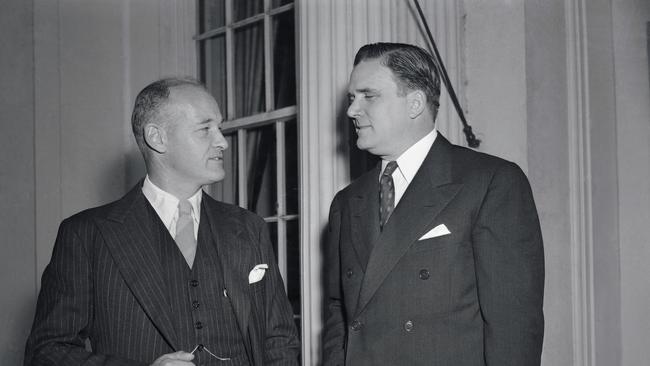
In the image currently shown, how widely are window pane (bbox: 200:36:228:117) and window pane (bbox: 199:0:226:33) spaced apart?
0.31 feet

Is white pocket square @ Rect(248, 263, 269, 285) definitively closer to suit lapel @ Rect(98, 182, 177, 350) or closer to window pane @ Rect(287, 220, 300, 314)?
suit lapel @ Rect(98, 182, 177, 350)

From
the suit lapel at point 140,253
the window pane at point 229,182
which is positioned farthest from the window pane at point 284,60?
the suit lapel at point 140,253

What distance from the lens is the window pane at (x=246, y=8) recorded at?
505 centimetres

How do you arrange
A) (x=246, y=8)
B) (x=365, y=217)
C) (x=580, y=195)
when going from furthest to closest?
(x=246, y=8)
(x=580, y=195)
(x=365, y=217)

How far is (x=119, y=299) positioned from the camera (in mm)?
2668

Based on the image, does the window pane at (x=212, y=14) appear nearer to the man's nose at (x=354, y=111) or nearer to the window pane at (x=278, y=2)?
the window pane at (x=278, y=2)

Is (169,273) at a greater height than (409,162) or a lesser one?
lesser

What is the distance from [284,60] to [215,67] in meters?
0.76

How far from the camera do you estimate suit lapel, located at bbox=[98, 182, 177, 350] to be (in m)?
2.64

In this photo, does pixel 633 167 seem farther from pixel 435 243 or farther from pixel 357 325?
pixel 357 325

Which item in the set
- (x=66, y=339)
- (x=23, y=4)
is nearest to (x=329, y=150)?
(x=66, y=339)

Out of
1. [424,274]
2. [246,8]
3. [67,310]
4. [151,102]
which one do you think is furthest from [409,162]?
[246,8]

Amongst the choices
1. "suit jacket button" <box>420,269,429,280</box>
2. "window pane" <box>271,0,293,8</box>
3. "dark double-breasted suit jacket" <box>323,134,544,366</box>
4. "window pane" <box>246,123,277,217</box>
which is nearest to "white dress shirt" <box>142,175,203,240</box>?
"dark double-breasted suit jacket" <box>323,134,544,366</box>

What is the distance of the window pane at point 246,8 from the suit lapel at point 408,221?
272 centimetres
